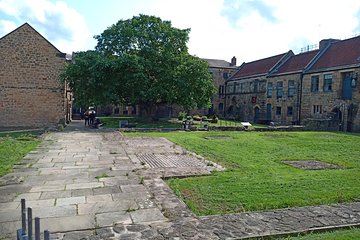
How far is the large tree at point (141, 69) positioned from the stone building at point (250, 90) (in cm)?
1498

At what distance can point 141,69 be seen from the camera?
22.8m

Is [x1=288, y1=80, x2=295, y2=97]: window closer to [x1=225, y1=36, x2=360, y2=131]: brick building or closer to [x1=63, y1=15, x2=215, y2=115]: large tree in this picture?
[x1=225, y1=36, x2=360, y2=131]: brick building

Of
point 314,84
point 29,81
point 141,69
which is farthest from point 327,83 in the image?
point 29,81

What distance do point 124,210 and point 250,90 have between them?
131 ft

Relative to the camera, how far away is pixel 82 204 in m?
5.08

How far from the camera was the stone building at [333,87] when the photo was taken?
25.3 metres

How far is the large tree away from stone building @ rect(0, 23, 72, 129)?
2713 millimetres

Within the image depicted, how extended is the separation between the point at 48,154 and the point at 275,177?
7.36m

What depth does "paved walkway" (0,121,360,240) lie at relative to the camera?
4.08m

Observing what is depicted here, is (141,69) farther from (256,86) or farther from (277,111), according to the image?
(256,86)

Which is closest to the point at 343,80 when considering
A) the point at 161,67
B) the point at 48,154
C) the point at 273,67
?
the point at 273,67

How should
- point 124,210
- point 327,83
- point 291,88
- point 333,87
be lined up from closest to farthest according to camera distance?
point 124,210, point 333,87, point 327,83, point 291,88

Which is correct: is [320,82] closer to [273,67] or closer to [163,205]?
[273,67]

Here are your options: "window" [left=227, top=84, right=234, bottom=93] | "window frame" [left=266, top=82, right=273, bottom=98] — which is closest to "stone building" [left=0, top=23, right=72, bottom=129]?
"window frame" [left=266, top=82, right=273, bottom=98]
